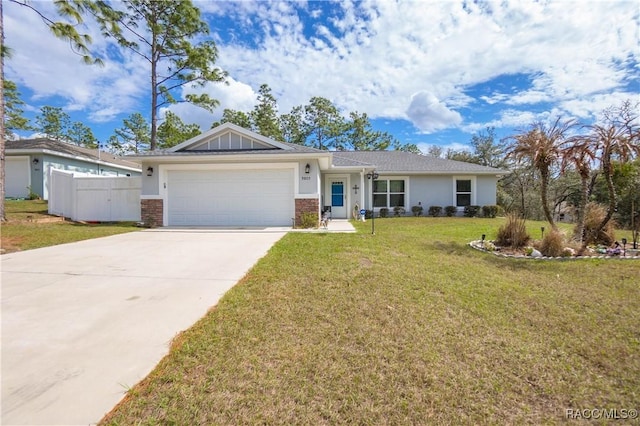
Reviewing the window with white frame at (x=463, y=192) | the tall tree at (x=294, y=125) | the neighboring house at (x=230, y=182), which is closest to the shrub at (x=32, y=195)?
the neighboring house at (x=230, y=182)

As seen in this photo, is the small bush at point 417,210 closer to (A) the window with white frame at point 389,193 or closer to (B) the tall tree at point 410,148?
(A) the window with white frame at point 389,193

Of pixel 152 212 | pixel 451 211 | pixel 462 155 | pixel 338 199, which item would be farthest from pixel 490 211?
pixel 152 212

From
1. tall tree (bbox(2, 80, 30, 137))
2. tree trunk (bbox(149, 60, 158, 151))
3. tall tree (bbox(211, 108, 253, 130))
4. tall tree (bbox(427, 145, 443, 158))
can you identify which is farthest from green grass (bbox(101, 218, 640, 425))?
tall tree (bbox(427, 145, 443, 158))

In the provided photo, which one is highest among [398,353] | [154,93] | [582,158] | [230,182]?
[154,93]

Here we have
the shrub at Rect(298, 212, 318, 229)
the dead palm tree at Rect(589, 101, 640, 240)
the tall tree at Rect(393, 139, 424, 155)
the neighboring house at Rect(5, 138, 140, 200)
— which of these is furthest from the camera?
the tall tree at Rect(393, 139, 424, 155)

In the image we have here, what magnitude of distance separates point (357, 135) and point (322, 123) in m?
4.29

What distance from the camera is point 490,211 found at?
55.4 feet

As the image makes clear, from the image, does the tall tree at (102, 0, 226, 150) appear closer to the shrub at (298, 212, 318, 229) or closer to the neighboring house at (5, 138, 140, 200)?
the neighboring house at (5, 138, 140, 200)

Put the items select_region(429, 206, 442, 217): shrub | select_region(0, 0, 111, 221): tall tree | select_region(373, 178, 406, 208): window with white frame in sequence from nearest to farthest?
select_region(0, 0, 111, 221): tall tree → select_region(429, 206, 442, 217): shrub → select_region(373, 178, 406, 208): window with white frame

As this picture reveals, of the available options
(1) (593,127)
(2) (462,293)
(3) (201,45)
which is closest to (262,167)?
(2) (462,293)

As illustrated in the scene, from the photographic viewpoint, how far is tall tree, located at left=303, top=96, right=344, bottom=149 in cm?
3272

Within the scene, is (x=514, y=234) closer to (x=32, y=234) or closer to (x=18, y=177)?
(x=32, y=234)

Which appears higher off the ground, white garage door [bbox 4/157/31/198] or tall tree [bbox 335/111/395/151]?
tall tree [bbox 335/111/395/151]

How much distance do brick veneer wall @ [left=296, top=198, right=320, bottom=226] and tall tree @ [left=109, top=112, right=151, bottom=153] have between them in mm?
34218
